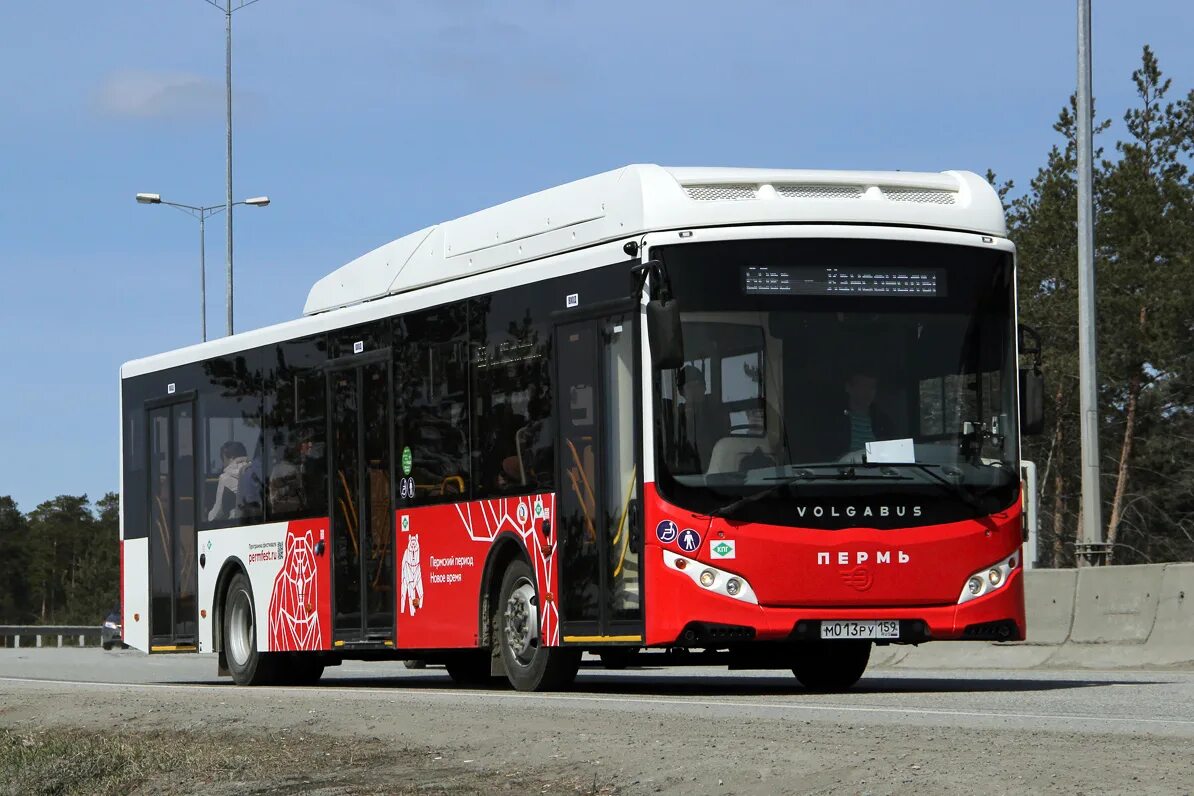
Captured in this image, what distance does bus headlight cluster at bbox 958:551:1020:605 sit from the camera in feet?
49.9

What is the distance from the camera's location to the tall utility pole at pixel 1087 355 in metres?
22.3

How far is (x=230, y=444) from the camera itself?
21.4 meters

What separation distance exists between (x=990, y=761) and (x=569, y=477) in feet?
23.2

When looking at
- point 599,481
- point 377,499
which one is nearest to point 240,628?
point 377,499

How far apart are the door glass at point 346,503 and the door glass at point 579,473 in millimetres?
3566

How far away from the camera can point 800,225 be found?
15539 millimetres

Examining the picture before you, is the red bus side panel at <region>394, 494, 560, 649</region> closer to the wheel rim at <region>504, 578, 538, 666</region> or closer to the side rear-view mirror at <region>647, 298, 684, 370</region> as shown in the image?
the wheel rim at <region>504, 578, 538, 666</region>

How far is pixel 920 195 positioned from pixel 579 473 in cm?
314

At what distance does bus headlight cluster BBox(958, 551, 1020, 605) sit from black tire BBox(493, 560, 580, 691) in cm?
282

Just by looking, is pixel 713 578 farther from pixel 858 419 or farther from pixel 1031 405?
pixel 1031 405

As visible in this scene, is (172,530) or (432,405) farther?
(172,530)

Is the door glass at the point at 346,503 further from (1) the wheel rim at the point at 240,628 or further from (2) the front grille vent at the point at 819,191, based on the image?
(2) the front grille vent at the point at 819,191

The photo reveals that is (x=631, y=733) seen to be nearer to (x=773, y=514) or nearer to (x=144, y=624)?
(x=773, y=514)

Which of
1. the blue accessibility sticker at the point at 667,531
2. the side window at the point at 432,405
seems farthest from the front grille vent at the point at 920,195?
the side window at the point at 432,405
